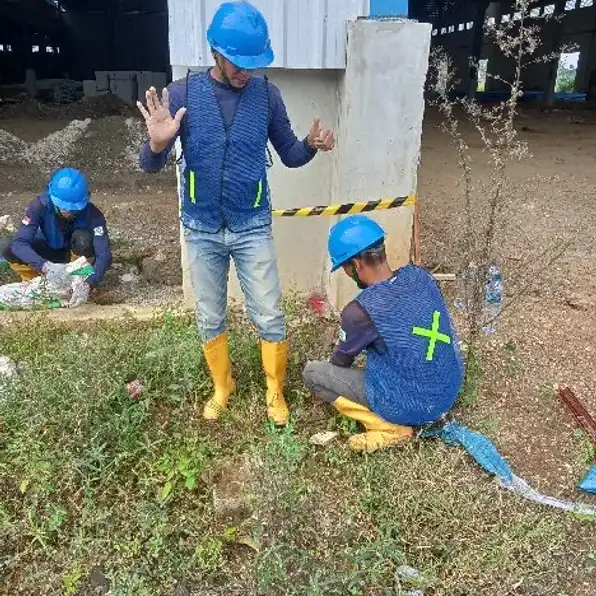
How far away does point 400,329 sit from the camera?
9.23 feet

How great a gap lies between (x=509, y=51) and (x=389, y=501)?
6.89ft

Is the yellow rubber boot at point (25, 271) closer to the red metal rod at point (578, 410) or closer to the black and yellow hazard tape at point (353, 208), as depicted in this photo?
the black and yellow hazard tape at point (353, 208)

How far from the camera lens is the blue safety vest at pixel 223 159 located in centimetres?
281

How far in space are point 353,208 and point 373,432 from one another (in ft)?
5.25

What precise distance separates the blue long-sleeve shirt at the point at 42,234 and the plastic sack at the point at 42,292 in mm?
99

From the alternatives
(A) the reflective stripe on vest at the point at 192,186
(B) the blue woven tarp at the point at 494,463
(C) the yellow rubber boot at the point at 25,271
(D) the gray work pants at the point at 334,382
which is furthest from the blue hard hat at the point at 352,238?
(C) the yellow rubber boot at the point at 25,271

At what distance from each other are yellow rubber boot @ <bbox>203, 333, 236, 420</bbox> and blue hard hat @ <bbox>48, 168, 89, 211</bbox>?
1682 millimetres

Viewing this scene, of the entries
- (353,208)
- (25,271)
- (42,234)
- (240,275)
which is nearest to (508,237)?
(353,208)

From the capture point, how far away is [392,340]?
111 inches

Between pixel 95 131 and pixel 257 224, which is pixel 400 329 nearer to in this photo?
pixel 257 224

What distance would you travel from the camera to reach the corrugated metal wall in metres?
3.78

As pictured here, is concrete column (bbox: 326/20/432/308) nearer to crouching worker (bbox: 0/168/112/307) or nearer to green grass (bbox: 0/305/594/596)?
green grass (bbox: 0/305/594/596)

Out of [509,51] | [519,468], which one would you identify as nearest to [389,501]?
[519,468]

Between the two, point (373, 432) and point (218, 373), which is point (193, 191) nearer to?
point (218, 373)
